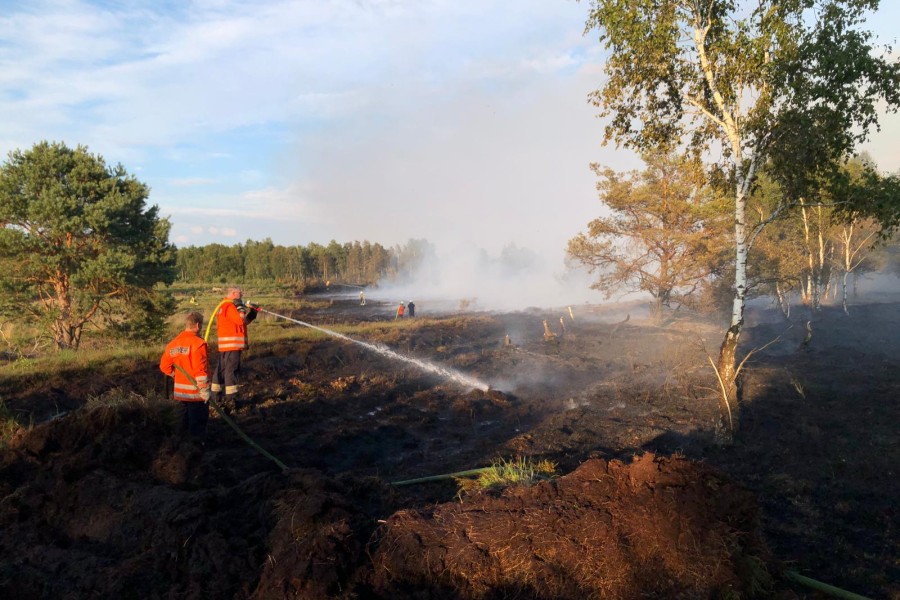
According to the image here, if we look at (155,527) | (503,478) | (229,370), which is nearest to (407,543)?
(503,478)

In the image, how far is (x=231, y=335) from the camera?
350 inches

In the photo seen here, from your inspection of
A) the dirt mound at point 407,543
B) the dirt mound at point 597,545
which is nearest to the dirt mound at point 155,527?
the dirt mound at point 407,543

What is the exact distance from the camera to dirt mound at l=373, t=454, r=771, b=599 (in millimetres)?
3643

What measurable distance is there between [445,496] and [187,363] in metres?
3.95

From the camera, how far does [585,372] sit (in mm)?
16250

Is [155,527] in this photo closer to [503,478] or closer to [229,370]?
[503,478]

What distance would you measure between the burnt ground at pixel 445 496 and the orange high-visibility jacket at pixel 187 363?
0.53 m

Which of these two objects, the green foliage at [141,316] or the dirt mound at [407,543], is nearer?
the dirt mound at [407,543]

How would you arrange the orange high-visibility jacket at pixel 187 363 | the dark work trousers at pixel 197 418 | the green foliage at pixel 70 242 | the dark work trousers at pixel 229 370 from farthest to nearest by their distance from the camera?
the green foliage at pixel 70 242, the dark work trousers at pixel 229 370, the dark work trousers at pixel 197 418, the orange high-visibility jacket at pixel 187 363

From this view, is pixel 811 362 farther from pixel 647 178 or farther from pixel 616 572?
pixel 616 572

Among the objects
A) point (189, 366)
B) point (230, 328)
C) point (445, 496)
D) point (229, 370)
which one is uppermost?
point (230, 328)

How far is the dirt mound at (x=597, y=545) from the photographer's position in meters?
3.64

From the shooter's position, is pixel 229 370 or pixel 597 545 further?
pixel 229 370

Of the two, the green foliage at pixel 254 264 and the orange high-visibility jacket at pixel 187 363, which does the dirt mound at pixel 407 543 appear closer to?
the orange high-visibility jacket at pixel 187 363
